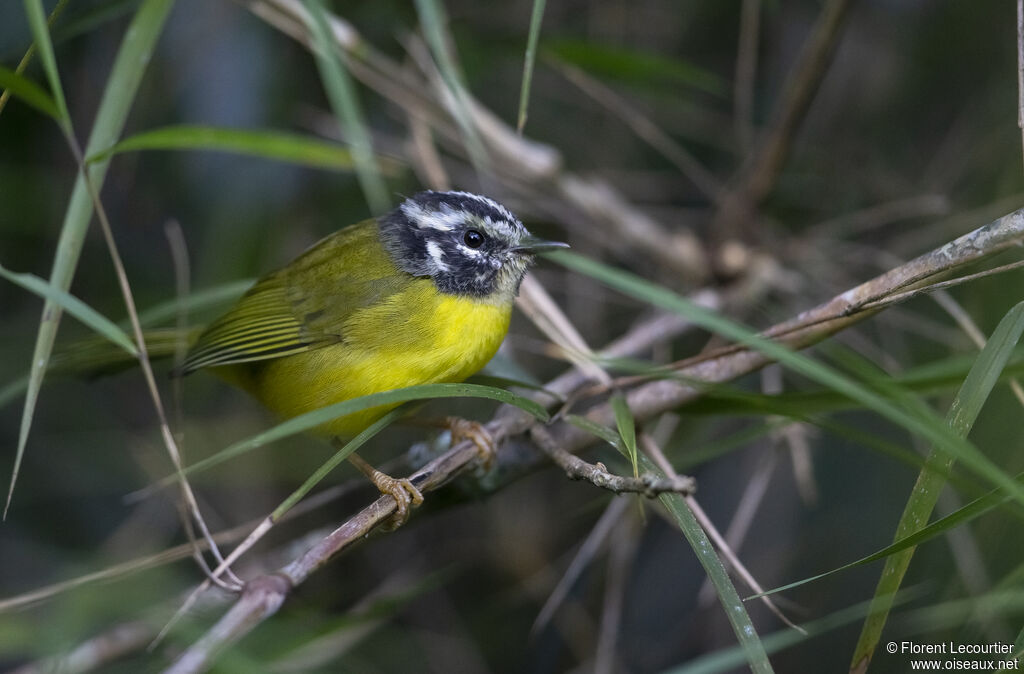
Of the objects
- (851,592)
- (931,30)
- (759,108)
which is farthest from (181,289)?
→ (931,30)

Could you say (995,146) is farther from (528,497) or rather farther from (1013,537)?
(528,497)

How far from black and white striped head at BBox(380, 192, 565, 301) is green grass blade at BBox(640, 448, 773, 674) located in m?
1.12

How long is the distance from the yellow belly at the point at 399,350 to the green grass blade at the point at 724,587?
0.93 m

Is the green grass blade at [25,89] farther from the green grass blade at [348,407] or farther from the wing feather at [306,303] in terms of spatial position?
the wing feather at [306,303]

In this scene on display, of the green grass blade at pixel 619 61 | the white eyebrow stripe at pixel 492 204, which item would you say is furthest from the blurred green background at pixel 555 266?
the white eyebrow stripe at pixel 492 204

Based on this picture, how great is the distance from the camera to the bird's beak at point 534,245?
261cm

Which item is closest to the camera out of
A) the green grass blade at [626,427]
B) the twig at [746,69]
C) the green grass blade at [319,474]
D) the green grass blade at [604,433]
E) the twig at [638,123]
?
the green grass blade at [319,474]

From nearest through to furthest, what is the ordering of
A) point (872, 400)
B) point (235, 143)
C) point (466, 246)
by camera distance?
point (872, 400)
point (235, 143)
point (466, 246)

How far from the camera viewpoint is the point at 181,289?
2.60 meters

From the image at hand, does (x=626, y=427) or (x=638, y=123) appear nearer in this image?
(x=626, y=427)

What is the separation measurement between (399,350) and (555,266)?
202cm

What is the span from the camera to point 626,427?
75.3 inches

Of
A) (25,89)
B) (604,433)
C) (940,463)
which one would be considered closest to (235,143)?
(25,89)

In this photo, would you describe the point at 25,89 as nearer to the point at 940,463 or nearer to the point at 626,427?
the point at 626,427
